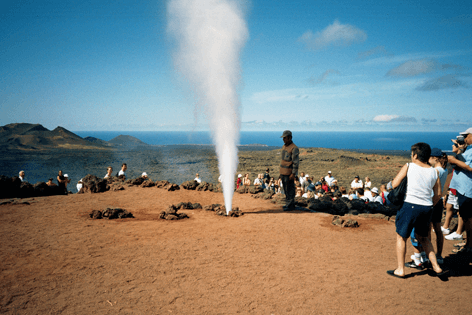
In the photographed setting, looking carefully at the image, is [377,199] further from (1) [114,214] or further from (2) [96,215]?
(2) [96,215]

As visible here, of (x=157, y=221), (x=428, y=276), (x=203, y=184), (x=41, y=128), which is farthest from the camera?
(x=41, y=128)

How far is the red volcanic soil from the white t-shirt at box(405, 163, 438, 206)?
1337mm

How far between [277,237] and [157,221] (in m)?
3.50

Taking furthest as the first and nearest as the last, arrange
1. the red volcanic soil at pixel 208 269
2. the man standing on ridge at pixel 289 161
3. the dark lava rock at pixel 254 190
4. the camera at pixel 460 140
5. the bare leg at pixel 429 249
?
the dark lava rock at pixel 254 190
the man standing on ridge at pixel 289 161
the camera at pixel 460 140
the bare leg at pixel 429 249
the red volcanic soil at pixel 208 269

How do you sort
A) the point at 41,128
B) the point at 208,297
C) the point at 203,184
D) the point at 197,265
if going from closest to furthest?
the point at 208,297, the point at 197,265, the point at 203,184, the point at 41,128

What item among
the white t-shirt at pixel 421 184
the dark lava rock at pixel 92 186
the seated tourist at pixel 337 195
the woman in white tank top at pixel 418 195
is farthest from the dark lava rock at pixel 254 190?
the white t-shirt at pixel 421 184

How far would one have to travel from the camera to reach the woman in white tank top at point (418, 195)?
3836mm

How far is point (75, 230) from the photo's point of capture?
656 cm

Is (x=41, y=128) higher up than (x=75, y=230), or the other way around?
(x=41, y=128)

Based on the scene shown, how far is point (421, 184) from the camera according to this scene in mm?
3840

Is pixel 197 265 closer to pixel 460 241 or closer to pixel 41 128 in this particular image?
pixel 460 241

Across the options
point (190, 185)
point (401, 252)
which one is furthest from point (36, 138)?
point (401, 252)

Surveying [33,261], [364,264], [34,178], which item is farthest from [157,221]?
[34,178]

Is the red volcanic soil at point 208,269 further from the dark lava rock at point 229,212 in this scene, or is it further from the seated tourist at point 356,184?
the seated tourist at point 356,184
